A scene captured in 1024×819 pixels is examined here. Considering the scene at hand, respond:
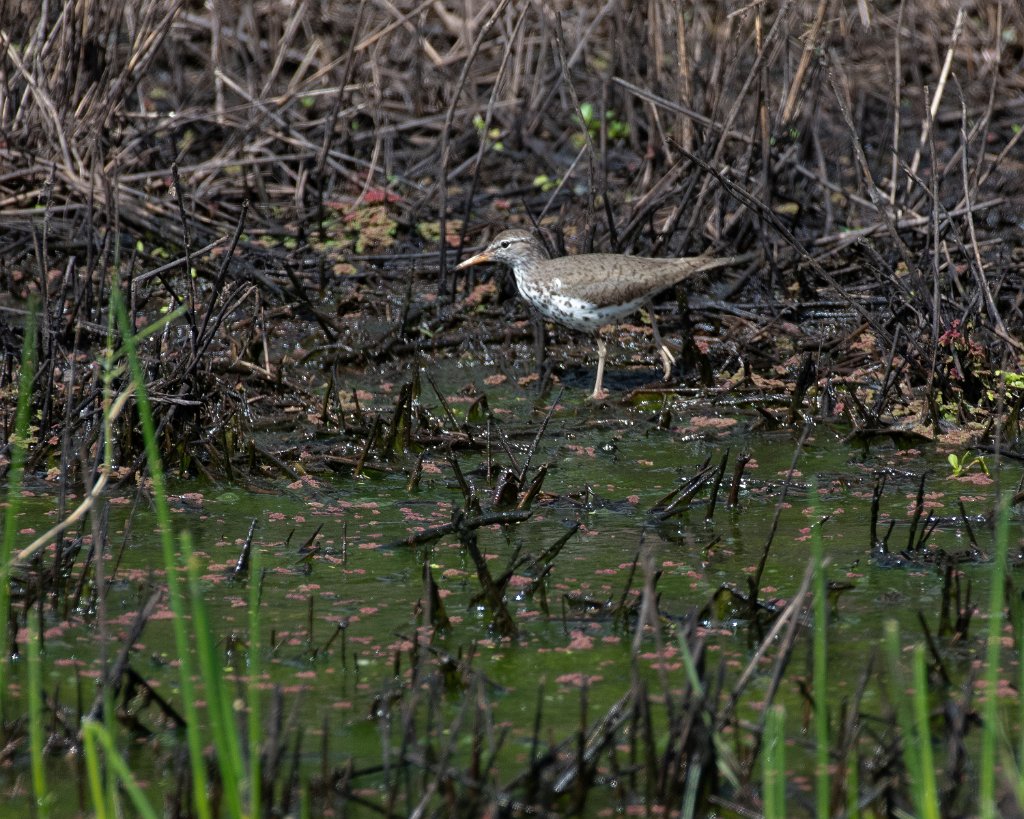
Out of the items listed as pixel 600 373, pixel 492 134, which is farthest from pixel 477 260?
pixel 492 134

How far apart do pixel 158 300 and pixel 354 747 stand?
4770mm

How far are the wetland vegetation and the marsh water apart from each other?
2 cm

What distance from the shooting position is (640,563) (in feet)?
16.3

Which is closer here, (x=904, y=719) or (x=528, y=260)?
(x=904, y=719)

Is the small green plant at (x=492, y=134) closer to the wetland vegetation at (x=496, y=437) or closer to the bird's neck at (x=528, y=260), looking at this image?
the wetland vegetation at (x=496, y=437)

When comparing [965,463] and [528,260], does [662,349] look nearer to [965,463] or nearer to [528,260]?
[528,260]

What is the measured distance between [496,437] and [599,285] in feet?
3.73

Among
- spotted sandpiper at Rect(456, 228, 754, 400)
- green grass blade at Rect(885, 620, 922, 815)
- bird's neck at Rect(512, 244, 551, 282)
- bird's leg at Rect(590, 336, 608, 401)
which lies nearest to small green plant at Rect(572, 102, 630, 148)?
bird's neck at Rect(512, 244, 551, 282)

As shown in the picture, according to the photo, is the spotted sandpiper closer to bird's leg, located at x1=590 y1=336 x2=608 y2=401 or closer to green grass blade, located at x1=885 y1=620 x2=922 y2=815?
bird's leg, located at x1=590 y1=336 x2=608 y2=401

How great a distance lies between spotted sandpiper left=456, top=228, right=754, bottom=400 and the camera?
7016 mm

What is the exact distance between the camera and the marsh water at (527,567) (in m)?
3.97

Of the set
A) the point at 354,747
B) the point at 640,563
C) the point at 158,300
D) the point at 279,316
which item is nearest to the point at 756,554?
the point at 640,563

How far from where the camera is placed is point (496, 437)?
6312 mm

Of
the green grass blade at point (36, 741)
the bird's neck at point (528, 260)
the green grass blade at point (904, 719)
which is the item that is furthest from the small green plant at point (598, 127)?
the green grass blade at point (36, 741)
